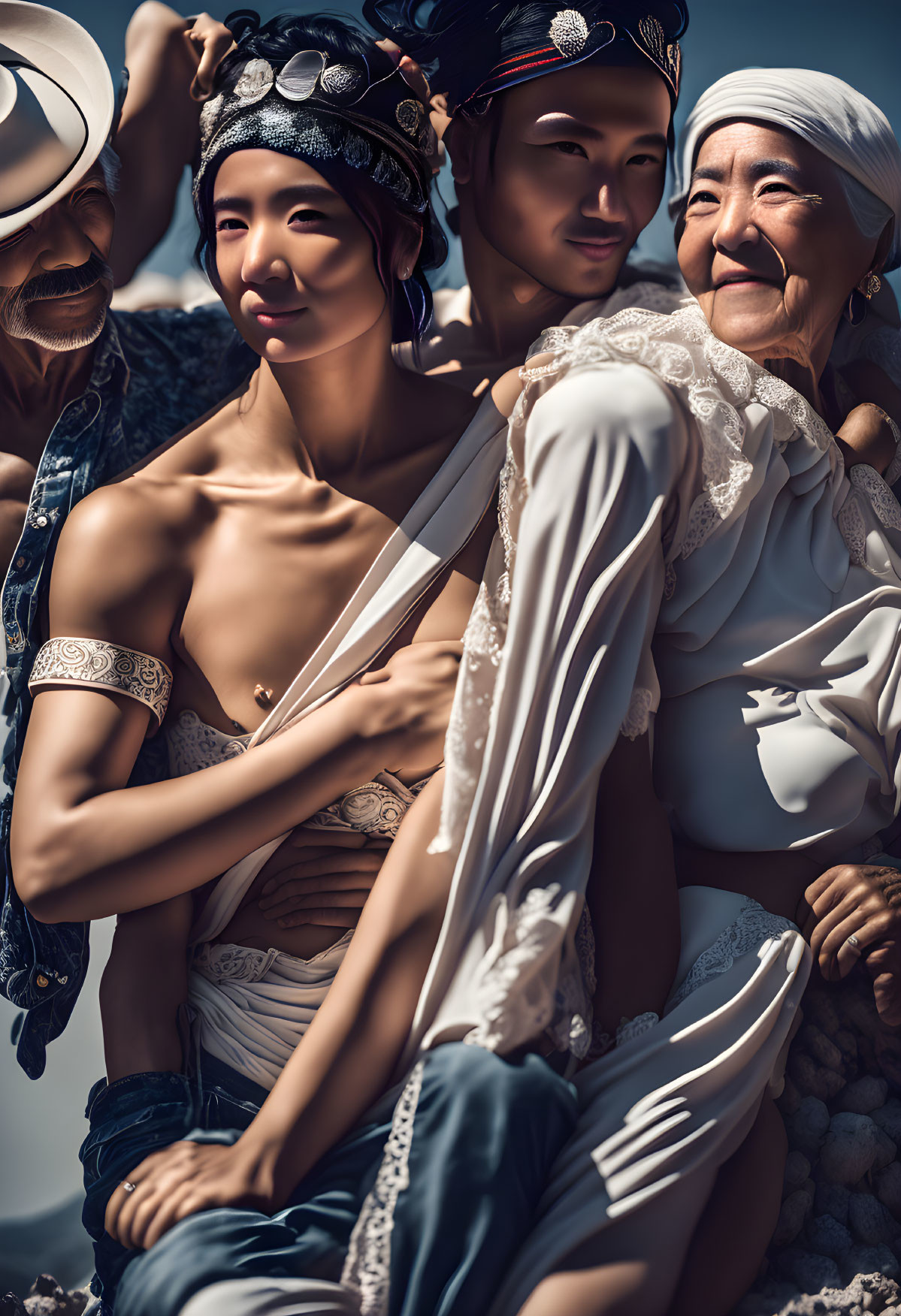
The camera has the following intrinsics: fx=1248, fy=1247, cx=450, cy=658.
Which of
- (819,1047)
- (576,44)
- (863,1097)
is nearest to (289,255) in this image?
(576,44)

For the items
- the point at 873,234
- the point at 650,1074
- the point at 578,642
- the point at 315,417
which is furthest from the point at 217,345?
the point at 650,1074

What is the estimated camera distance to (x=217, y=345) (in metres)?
2.19

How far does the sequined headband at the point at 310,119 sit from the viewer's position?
1.92 m

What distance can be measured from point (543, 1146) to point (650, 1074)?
0.18m

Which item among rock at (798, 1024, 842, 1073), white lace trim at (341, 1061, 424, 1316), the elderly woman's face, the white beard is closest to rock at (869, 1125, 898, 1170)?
rock at (798, 1024, 842, 1073)

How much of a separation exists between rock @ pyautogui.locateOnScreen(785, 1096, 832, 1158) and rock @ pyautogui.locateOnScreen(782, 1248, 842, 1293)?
0.46ft

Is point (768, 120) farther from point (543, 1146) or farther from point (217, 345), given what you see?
point (543, 1146)

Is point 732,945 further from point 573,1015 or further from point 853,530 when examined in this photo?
point 853,530

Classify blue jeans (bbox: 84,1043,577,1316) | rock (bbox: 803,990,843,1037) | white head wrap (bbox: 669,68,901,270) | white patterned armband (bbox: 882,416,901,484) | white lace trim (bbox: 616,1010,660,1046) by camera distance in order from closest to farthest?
1. blue jeans (bbox: 84,1043,577,1316)
2. white lace trim (bbox: 616,1010,660,1046)
3. rock (bbox: 803,990,843,1037)
4. white head wrap (bbox: 669,68,901,270)
5. white patterned armband (bbox: 882,416,901,484)

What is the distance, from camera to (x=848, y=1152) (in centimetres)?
186

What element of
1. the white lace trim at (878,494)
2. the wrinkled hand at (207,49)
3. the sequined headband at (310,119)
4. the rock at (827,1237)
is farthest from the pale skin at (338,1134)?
the wrinkled hand at (207,49)

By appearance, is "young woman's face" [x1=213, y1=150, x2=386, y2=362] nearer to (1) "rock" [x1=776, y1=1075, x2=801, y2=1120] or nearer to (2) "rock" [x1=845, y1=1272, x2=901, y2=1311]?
(1) "rock" [x1=776, y1=1075, x2=801, y2=1120]

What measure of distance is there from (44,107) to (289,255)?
0.51 metres

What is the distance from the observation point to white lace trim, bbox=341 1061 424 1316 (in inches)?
67.0
